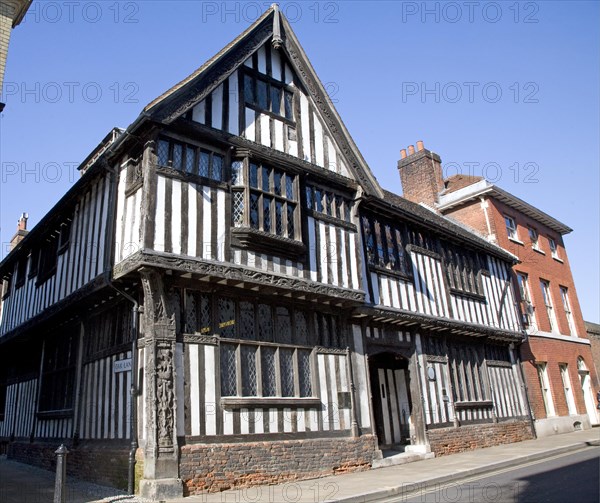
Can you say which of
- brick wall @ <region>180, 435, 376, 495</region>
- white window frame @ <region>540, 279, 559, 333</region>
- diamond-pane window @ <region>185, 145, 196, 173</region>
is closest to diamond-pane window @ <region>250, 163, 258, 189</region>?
diamond-pane window @ <region>185, 145, 196, 173</region>

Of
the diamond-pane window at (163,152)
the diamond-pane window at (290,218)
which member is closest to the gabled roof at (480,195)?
the diamond-pane window at (290,218)

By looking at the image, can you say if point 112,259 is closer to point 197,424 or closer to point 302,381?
point 197,424

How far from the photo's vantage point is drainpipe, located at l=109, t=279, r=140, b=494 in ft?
26.9

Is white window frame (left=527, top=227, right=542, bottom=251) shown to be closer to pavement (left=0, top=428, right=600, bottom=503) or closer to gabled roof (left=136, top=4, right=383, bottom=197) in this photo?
pavement (left=0, top=428, right=600, bottom=503)

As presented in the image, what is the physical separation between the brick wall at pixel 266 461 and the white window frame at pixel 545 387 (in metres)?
11.1

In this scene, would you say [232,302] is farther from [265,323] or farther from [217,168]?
[217,168]

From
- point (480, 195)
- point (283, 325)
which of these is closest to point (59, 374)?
point (283, 325)

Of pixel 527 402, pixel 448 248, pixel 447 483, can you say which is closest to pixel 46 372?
pixel 447 483

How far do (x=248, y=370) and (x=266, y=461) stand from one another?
1.61 metres

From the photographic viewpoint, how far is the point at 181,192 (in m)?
9.43

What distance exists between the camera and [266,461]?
9.16 meters

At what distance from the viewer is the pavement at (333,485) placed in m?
7.79

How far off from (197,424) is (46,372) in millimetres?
6632

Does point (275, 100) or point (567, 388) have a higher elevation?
point (275, 100)
